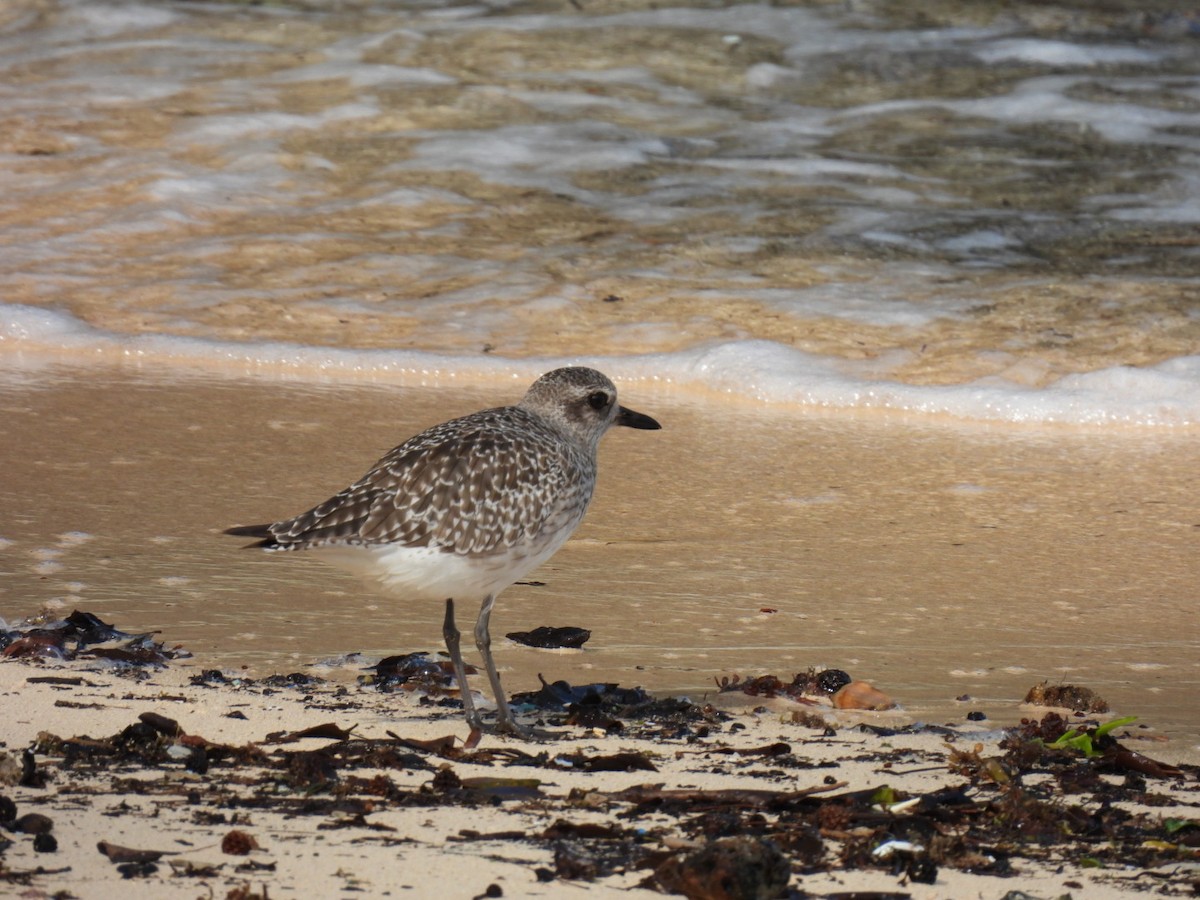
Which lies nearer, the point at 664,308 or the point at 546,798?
the point at 546,798

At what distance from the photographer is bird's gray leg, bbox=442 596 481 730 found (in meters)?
3.86

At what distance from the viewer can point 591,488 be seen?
4391 mm

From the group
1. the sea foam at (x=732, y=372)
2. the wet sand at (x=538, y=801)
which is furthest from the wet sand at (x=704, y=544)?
the wet sand at (x=538, y=801)

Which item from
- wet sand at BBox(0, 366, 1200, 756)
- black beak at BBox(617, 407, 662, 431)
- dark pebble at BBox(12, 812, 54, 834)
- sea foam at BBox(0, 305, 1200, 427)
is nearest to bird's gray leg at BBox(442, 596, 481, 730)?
wet sand at BBox(0, 366, 1200, 756)

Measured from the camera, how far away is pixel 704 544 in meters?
5.32

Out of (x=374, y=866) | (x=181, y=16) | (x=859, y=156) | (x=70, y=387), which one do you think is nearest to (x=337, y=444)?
(x=70, y=387)

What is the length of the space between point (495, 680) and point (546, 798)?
0.69 meters

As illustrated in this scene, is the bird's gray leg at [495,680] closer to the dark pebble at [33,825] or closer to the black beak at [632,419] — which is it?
the black beak at [632,419]

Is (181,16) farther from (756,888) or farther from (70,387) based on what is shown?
(756,888)

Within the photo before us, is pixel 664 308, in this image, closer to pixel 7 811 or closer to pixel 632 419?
pixel 632 419

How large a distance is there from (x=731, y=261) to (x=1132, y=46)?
7712 mm

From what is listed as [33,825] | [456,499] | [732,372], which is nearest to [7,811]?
[33,825]

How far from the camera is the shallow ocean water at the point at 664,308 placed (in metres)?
4.73

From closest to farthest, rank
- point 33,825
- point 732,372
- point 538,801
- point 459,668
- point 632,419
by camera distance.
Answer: point 33,825
point 538,801
point 459,668
point 632,419
point 732,372
